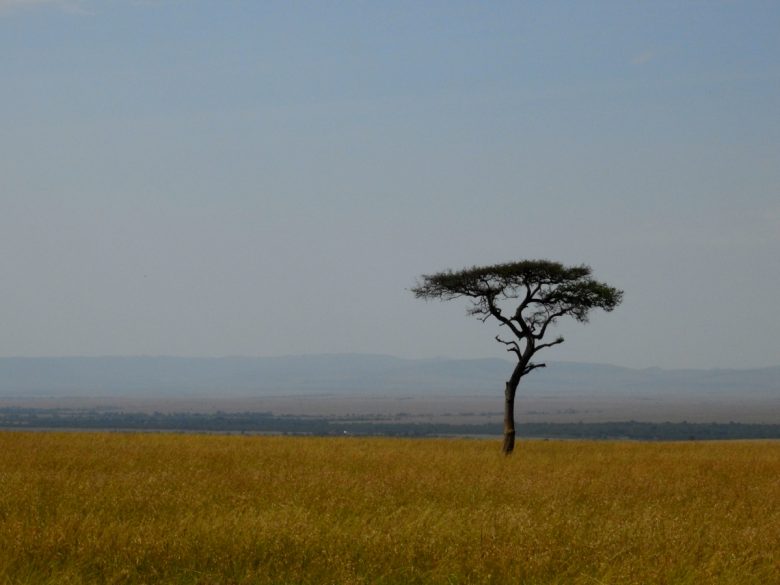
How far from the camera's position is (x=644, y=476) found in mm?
21297

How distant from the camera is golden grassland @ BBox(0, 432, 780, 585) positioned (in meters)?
9.72

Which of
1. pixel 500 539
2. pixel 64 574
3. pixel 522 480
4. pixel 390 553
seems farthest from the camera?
pixel 522 480

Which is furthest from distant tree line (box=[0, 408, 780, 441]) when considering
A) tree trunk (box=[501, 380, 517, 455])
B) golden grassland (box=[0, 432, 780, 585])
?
golden grassland (box=[0, 432, 780, 585])

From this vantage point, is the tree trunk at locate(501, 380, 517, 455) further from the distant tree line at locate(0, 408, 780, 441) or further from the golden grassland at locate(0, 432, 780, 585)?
the distant tree line at locate(0, 408, 780, 441)

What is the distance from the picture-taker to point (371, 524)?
12.1 metres

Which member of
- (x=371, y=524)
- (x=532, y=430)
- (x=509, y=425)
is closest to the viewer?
(x=371, y=524)

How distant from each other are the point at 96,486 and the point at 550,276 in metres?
21.8

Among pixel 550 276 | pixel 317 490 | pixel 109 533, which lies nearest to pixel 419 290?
pixel 550 276

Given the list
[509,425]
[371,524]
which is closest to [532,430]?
[509,425]

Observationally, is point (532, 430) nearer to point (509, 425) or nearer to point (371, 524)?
point (509, 425)

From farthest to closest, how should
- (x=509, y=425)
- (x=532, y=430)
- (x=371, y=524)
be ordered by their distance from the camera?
(x=532, y=430), (x=509, y=425), (x=371, y=524)

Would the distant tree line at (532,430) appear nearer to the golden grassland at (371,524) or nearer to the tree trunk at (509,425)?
the tree trunk at (509,425)

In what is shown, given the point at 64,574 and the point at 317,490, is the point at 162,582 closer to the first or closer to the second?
the point at 64,574

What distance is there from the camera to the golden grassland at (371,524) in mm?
9719
